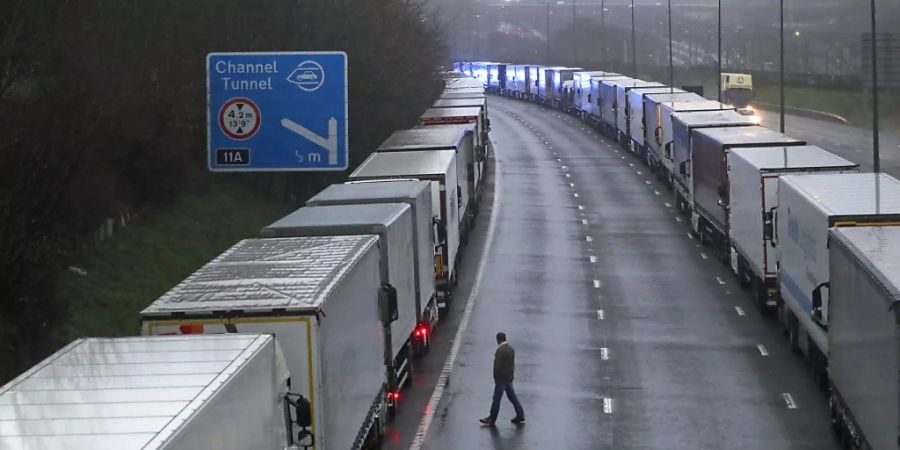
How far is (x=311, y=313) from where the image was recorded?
48.0 feet

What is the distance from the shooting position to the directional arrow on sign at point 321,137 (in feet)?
78.4

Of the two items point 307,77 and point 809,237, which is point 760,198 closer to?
point 809,237

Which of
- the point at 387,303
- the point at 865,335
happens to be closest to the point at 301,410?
the point at 865,335

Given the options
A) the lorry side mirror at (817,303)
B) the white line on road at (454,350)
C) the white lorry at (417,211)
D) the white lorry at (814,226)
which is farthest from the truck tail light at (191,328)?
the lorry side mirror at (817,303)

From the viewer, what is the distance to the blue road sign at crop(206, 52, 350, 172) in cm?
2369

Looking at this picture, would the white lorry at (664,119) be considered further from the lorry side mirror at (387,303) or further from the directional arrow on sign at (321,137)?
the lorry side mirror at (387,303)

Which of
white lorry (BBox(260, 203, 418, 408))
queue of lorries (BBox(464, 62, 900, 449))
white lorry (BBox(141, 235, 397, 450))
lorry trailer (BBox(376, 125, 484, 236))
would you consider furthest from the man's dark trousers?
lorry trailer (BBox(376, 125, 484, 236))

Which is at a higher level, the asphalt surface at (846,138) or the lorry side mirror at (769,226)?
the lorry side mirror at (769,226)

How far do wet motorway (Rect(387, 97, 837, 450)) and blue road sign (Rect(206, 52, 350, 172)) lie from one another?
14.7 ft

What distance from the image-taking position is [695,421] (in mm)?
23422

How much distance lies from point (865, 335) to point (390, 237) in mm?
7543

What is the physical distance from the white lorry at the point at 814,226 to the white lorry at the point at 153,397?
11.0 meters

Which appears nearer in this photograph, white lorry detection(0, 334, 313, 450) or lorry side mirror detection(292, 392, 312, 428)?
white lorry detection(0, 334, 313, 450)

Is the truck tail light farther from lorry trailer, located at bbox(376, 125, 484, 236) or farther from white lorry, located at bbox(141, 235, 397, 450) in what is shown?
lorry trailer, located at bbox(376, 125, 484, 236)
